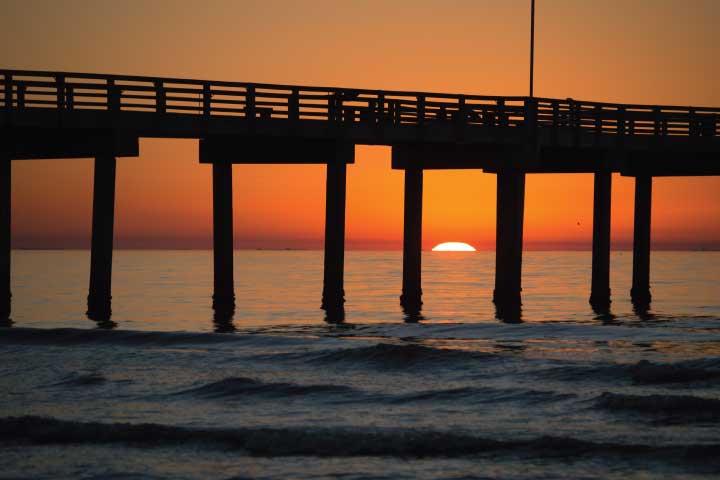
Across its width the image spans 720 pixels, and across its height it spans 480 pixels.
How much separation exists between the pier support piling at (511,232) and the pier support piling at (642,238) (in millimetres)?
7686

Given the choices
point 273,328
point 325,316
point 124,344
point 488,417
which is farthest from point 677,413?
point 325,316

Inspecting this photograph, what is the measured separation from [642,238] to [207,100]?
62.1 ft

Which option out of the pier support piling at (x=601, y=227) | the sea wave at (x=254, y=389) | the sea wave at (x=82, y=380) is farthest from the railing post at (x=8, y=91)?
the pier support piling at (x=601, y=227)

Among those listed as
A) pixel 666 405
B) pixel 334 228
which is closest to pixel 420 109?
pixel 334 228

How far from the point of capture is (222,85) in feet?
99.4

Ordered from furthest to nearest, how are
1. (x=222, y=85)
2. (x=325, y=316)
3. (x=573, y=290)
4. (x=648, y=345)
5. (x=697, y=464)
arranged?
(x=573, y=290) → (x=325, y=316) → (x=222, y=85) → (x=648, y=345) → (x=697, y=464)

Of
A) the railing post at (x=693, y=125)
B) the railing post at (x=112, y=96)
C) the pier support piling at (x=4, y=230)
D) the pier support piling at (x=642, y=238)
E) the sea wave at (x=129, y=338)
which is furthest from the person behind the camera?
the pier support piling at (x=642, y=238)

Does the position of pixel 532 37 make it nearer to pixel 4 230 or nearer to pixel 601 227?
pixel 601 227

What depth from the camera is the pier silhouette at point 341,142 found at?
96.1ft

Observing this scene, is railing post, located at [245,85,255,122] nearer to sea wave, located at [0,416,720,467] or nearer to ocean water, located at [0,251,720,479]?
ocean water, located at [0,251,720,479]

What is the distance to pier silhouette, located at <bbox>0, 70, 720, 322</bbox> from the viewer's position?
29281mm

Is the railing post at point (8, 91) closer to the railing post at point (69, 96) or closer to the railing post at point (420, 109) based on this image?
the railing post at point (69, 96)

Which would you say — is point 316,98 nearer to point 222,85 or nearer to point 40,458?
point 222,85

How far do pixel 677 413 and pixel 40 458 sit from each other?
8672 millimetres
